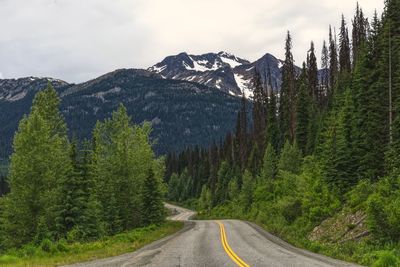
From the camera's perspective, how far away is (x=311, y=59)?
285 feet

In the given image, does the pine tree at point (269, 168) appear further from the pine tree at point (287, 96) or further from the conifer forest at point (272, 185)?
the pine tree at point (287, 96)

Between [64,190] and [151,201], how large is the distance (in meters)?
13.2

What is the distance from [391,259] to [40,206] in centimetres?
2601

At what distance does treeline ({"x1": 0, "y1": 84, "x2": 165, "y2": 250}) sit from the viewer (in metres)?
32.1

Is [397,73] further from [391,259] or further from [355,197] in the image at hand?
[391,259]

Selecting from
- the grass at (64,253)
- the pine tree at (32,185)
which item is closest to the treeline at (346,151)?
the grass at (64,253)

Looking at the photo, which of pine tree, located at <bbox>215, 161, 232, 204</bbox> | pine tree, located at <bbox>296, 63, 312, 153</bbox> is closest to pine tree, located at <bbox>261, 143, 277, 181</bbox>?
pine tree, located at <bbox>296, 63, 312, 153</bbox>

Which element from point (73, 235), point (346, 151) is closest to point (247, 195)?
point (346, 151)

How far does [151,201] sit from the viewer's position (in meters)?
44.0

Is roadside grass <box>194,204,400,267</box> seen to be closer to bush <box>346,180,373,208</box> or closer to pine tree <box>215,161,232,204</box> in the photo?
bush <box>346,180,373,208</box>

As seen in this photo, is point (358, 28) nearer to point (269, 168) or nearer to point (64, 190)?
point (269, 168)

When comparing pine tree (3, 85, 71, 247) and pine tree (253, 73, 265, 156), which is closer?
pine tree (3, 85, 71, 247)

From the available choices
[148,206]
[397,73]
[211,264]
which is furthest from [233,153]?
→ [211,264]

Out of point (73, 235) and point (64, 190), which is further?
point (64, 190)
